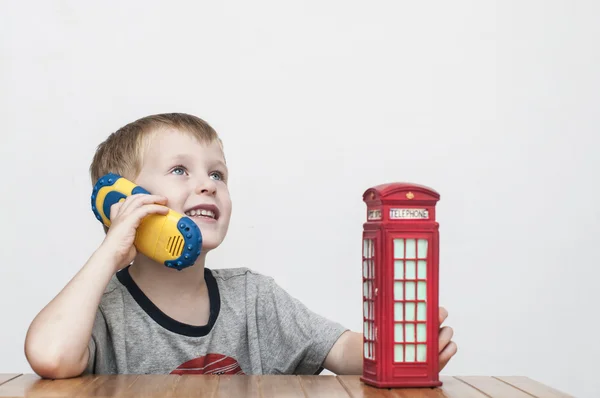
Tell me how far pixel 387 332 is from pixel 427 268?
117 millimetres

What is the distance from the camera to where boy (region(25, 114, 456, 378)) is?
5.77ft

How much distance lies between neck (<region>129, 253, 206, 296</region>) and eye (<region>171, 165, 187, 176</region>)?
177mm

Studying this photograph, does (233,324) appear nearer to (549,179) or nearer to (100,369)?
(100,369)

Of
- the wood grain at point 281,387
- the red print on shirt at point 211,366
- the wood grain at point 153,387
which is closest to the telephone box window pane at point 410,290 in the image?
the wood grain at point 281,387

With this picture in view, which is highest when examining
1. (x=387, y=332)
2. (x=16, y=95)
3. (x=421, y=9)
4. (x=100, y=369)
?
(x=421, y=9)

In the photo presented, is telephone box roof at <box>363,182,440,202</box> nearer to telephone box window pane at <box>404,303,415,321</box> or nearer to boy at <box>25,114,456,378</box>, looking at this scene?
telephone box window pane at <box>404,303,415,321</box>

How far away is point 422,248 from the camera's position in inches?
53.6

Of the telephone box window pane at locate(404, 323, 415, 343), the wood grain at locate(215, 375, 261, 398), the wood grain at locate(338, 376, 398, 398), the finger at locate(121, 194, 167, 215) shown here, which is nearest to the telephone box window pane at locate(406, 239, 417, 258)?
the telephone box window pane at locate(404, 323, 415, 343)

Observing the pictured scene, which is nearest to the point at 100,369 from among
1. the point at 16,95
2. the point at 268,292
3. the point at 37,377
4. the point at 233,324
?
the point at 37,377

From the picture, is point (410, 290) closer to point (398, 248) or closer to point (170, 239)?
point (398, 248)

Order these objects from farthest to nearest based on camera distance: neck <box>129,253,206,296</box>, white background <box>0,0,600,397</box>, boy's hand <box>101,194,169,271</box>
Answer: white background <box>0,0,600,397</box>, neck <box>129,253,206,296</box>, boy's hand <box>101,194,169,271</box>

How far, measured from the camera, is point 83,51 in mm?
2635

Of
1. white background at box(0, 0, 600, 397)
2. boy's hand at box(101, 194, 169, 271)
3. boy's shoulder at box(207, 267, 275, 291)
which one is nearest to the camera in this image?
boy's hand at box(101, 194, 169, 271)

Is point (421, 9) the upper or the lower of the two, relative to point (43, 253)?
upper
